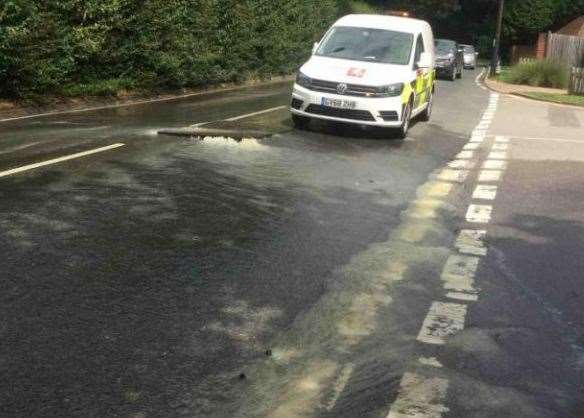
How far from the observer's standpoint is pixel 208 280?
544 centimetres

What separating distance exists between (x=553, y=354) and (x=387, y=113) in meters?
9.06

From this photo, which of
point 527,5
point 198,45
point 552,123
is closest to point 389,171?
point 552,123

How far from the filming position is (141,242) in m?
6.29

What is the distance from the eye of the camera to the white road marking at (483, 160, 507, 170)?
11258 mm

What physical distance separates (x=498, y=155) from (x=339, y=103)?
2.68 m

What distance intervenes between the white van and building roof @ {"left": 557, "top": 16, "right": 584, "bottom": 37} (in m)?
54.2

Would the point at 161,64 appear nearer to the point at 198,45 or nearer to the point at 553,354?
the point at 198,45

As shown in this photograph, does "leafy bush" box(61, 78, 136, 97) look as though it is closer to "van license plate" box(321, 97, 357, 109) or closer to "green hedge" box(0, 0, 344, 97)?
"green hedge" box(0, 0, 344, 97)

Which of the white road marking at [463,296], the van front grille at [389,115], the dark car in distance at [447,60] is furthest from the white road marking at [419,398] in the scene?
the dark car in distance at [447,60]

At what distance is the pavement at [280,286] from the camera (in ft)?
12.6

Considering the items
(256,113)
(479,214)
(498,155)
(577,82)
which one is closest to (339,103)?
(498,155)

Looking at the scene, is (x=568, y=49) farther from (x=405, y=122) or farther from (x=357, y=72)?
(x=357, y=72)

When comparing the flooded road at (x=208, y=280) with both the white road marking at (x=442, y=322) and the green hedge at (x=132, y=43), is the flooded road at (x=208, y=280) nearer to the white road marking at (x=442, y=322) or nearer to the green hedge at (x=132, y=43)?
the white road marking at (x=442, y=322)

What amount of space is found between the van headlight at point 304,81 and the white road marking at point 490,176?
376 cm
